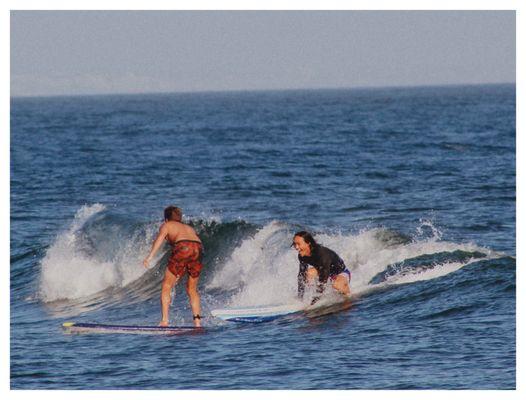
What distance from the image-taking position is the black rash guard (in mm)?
15625

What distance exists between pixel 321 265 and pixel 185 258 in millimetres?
2284

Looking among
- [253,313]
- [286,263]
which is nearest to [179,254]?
[253,313]

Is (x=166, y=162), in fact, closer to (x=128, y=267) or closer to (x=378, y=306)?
(x=128, y=267)

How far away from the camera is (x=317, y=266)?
1567 cm

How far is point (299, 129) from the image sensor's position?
72375mm

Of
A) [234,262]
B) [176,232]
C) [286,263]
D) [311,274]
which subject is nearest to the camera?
[176,232]

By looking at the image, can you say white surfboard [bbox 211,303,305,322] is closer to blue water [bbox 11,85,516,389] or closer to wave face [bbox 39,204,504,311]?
blue water [bbox 11,85,516,389]

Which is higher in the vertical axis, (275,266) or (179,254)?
(179,254)

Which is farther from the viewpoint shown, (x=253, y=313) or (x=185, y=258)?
(x=253, y=313)

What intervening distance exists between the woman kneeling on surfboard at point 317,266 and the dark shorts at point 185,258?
5.26ft

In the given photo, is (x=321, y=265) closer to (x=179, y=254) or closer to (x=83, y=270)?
(x=179, y=254)

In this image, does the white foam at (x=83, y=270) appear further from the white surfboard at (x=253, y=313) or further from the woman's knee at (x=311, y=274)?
the woman's knee at (x=311, y=274)

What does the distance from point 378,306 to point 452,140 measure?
1568 inches
